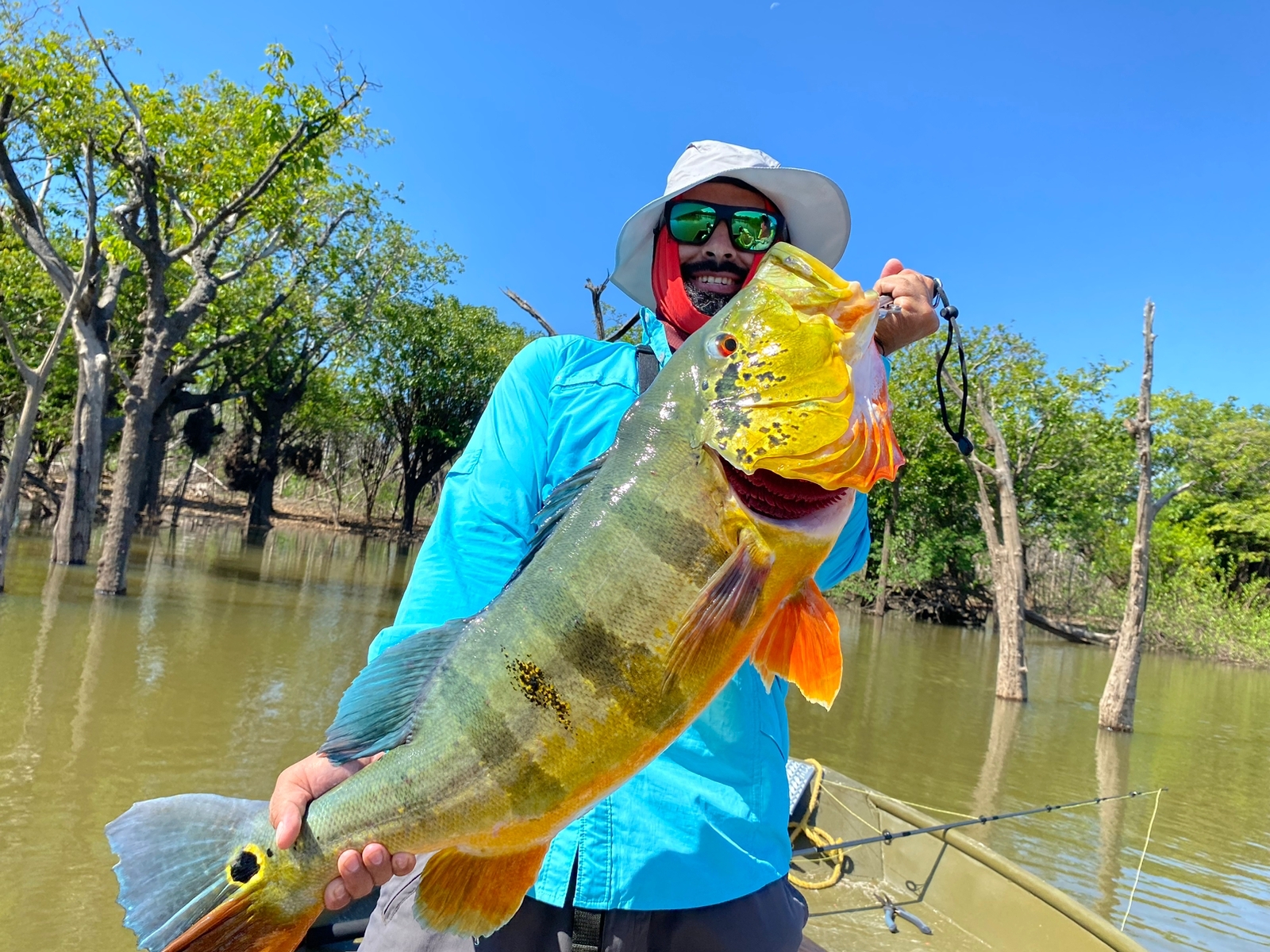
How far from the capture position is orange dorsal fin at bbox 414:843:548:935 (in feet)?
5.04

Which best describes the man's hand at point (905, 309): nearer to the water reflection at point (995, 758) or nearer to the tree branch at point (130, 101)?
the water reflection at point (995, 758)

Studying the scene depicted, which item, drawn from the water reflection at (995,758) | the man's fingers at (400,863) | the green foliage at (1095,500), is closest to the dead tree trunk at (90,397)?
the water reflection at (995,758)

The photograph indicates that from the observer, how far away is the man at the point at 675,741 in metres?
1.68

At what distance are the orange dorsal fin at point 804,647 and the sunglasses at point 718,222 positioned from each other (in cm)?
113

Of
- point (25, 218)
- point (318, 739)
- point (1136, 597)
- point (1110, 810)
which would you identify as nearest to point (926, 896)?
point (1110, 810)

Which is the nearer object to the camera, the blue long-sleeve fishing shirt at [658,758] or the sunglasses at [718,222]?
the blue long-sleeve fishing shirt at [658,758]

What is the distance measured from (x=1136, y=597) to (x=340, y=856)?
48.1 ft

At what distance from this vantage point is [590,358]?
6.96 feet

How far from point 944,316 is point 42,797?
777 centimetres

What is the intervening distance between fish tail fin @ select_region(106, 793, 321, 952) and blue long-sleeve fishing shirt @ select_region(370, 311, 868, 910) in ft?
1.41

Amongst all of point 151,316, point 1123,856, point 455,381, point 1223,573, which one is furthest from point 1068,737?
point 455,381

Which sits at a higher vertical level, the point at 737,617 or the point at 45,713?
the point at 737,617

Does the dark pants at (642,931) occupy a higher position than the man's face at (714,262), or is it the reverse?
the man's face at (714,262)

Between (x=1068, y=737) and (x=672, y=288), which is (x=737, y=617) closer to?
(x=672, y=288)
